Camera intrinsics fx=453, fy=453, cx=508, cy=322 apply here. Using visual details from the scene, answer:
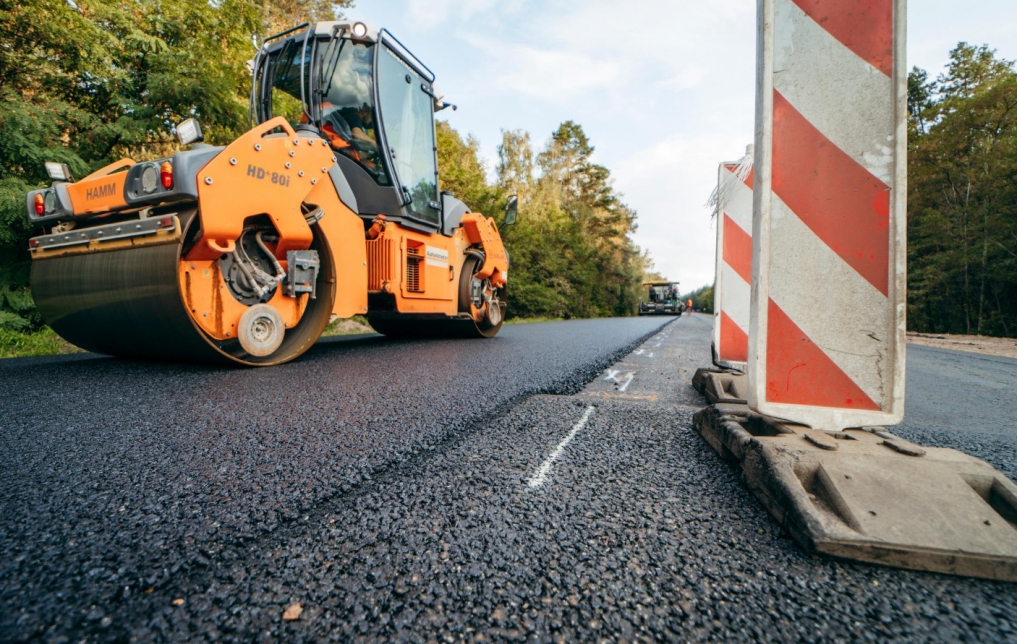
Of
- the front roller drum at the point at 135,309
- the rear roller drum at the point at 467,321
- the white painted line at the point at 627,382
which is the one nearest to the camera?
the front roller drum at the point at 135,309

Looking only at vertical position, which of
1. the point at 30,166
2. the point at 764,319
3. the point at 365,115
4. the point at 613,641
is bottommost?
the point at 613,641

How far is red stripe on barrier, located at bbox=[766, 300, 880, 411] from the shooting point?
1549 millimetres

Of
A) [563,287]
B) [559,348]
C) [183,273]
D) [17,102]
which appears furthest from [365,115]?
[563,287]

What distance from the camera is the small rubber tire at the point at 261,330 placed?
3406 mm

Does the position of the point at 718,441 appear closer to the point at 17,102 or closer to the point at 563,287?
the point at 17,102

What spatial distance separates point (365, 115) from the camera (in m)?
5.00

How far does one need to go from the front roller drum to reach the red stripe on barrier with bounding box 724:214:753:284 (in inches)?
140

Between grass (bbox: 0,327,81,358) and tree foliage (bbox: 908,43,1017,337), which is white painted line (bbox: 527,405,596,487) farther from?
tree foliage (bbox: 908,43,1017,337)

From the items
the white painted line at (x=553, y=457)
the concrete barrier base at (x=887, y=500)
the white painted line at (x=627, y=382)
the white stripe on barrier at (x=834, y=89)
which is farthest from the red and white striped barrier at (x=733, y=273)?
the concrete barrier base at (x=887, y=500)

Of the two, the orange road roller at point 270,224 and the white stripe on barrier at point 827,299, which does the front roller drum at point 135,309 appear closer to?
the orange road roller at point 270,224

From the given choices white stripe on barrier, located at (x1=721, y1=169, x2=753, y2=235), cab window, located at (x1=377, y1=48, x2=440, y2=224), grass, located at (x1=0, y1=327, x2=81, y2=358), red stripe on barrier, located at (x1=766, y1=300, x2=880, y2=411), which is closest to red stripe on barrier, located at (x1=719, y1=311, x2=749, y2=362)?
white stripe on barrier, located at (x1=721, y1=169, x2=753, y2=235)

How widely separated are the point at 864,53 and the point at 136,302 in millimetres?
4032

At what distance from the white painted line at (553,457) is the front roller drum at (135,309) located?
2.60 metres

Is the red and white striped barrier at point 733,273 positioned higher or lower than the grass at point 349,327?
higher
